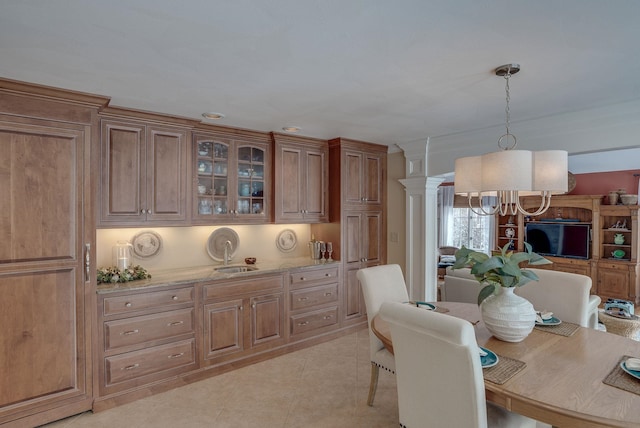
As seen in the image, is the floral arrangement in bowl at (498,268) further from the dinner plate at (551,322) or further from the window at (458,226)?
the window at (458,226)

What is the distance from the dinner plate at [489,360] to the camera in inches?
63.9

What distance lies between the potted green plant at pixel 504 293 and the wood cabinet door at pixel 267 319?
213 centimetres

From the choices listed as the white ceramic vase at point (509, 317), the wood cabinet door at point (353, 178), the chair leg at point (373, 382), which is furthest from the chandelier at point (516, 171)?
the wood cabinet door at point (353, 178)

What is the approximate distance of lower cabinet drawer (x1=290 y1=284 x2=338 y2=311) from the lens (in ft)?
12.4

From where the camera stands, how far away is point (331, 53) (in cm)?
188

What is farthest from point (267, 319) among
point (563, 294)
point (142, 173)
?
point (563, 294)

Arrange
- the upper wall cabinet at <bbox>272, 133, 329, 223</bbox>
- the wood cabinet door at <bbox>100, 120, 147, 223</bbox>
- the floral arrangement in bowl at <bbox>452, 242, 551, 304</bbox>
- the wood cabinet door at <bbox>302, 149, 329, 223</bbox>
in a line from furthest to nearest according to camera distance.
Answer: the wood cabinet door at <bbox>302, 149, 329, 223</bbox> < the upper wall cabinet at <bbox>272, 133, 329, 223</bbox> < the wood cabinet door at <bbox>100, 120, 147, 223</bbox> < the floral arrangement in bowl at <bbox>452, 242, 551, 304</bbox>

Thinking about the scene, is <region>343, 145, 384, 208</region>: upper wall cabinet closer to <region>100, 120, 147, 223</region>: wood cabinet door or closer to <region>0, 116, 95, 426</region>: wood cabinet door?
<region>100, 120, 147, 223</region>: wood cabinet door

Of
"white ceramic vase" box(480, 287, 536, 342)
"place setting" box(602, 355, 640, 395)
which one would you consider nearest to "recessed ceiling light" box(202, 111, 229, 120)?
"white ceramic vase" box(480, 287, 536, 342)

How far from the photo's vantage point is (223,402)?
9.01 feet

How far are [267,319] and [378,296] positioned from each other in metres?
1.36

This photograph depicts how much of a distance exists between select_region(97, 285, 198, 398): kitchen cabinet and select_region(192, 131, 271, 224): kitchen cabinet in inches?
32.2

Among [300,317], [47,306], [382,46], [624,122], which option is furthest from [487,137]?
[47,306]

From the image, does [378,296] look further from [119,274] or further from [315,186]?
[119,274]
